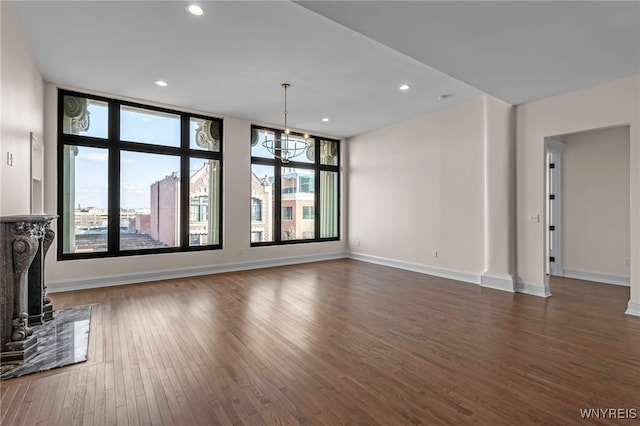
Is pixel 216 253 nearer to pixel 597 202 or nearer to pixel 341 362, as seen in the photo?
pixel 341 362

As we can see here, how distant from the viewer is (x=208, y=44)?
12.1 ft

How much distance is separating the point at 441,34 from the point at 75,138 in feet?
18.9

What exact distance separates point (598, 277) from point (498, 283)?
80.7 inches

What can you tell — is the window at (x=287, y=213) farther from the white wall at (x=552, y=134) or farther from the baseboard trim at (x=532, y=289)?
the baseboard trim at (x=532, y=289)

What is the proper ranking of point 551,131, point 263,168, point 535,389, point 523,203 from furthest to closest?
1. point 263,168
2. point 523,203
3. point 551,131
4. point 535,389

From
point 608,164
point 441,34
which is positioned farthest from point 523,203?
point 441,34

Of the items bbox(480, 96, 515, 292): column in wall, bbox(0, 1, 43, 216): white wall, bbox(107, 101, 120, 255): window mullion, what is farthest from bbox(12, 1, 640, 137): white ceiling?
bbox(107, 101, 120, 255): window mullion

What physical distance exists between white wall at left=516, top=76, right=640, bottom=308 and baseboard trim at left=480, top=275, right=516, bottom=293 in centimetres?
20

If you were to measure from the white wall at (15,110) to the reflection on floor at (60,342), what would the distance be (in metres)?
1.33

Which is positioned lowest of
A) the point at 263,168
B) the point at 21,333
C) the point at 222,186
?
the point at 21,333

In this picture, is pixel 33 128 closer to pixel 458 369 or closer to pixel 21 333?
pixel 21 333

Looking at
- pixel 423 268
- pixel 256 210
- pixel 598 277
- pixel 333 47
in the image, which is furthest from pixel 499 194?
pixel 256 210

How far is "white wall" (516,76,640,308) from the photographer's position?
394 cm

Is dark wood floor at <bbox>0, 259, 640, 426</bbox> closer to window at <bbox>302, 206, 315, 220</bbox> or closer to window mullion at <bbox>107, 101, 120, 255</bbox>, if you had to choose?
window mullion at <bbox>107, 101, 120, 255</bbox>
